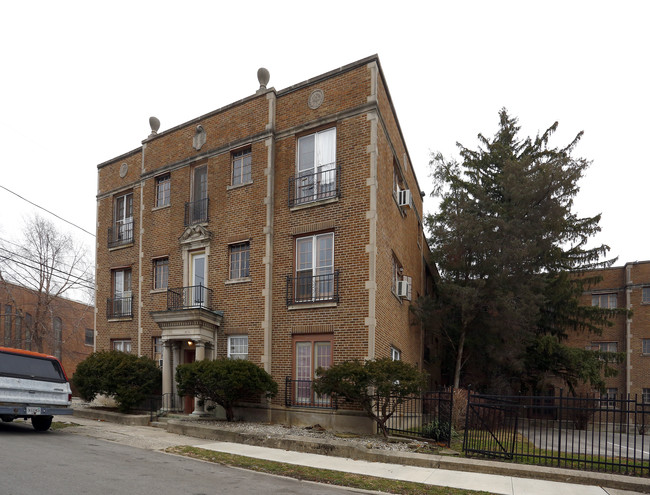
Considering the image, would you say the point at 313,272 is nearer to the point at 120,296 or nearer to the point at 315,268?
the point at 315,268

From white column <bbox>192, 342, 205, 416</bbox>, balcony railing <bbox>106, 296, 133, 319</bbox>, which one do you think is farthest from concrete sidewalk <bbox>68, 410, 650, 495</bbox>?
balcony railing <bbox>106, 296, 133, 319</bbox>

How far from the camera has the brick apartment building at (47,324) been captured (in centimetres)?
3753

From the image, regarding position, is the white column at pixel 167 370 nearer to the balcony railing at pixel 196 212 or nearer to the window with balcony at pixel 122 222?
the balcony railing at pixel 196 212

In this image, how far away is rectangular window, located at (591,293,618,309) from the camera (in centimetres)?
3391

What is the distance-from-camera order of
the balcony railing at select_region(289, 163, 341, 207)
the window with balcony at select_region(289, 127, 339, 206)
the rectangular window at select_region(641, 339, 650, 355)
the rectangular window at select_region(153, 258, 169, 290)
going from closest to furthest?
the balcony railing at select_region(289, 163, 341, 207) → the window with balcony at select_region(289, 127, 339, 206) → the rectangular window at select_region(153, 258, 169, 290) → the rectangular window at select_region(641, 339, 650, 355)

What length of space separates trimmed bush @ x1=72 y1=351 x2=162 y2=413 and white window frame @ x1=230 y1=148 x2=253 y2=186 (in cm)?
716

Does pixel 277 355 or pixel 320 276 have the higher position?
pixel 320 276

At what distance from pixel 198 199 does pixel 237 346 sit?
5808mm

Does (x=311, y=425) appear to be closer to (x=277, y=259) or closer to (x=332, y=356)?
(x=332, y=356)

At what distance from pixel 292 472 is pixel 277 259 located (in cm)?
815

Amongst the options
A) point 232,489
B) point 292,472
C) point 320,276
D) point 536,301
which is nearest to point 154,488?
point 232,489

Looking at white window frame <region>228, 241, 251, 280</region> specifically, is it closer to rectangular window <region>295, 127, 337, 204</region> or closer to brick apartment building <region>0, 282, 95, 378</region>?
rectangular window <region>295, 127, 337, 204</region>

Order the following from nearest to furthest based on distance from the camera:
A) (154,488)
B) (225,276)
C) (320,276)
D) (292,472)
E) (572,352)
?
(154,488) → (292,472) → (320,276) → (225,276) → (572,352)

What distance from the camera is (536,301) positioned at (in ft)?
68.8
